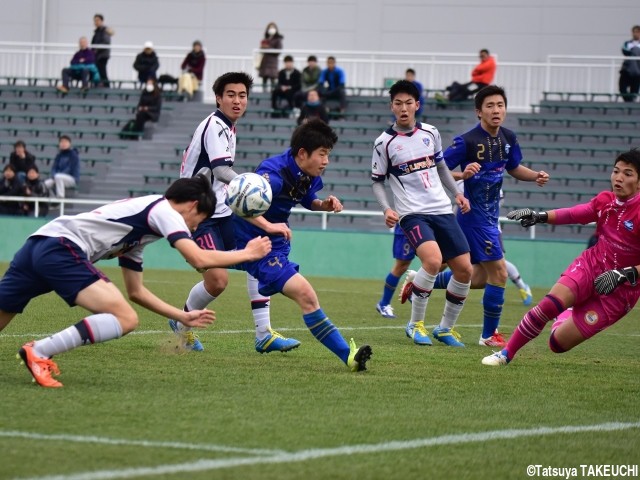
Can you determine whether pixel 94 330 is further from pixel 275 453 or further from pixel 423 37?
pixel 423 37

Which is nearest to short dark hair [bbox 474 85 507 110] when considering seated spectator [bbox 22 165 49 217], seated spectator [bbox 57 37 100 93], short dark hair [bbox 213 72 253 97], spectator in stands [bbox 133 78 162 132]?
short dark hair [bbox 213 72 253 97]

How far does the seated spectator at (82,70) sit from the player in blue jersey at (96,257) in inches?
929

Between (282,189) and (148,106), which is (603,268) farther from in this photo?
(148,106)

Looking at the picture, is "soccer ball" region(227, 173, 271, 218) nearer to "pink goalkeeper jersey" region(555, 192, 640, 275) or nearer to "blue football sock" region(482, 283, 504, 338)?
"pink goalkeeper jersey" region(555, 192, 640, 275)

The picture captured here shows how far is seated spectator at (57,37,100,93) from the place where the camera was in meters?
29.8

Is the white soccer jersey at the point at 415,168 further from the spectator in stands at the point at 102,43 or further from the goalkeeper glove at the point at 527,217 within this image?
the spectator in stands at the point at 102,43

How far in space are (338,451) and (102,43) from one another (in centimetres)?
2605

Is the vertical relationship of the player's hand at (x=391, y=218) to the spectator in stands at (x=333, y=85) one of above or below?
below

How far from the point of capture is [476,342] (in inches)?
421

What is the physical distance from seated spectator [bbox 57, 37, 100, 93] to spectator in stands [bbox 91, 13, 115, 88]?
241mm

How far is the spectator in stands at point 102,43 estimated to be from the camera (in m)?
29.7

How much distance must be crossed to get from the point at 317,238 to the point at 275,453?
1781 centimetres

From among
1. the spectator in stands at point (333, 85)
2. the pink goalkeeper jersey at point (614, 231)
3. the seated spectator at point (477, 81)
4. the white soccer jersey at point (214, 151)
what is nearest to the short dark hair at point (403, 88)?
the white soccer jersey at point (214, 151)

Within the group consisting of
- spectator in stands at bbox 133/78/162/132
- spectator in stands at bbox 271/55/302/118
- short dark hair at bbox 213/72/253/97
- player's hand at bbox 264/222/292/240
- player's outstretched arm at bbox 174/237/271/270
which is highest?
spectator in stands at bbox 271/55/302/118
